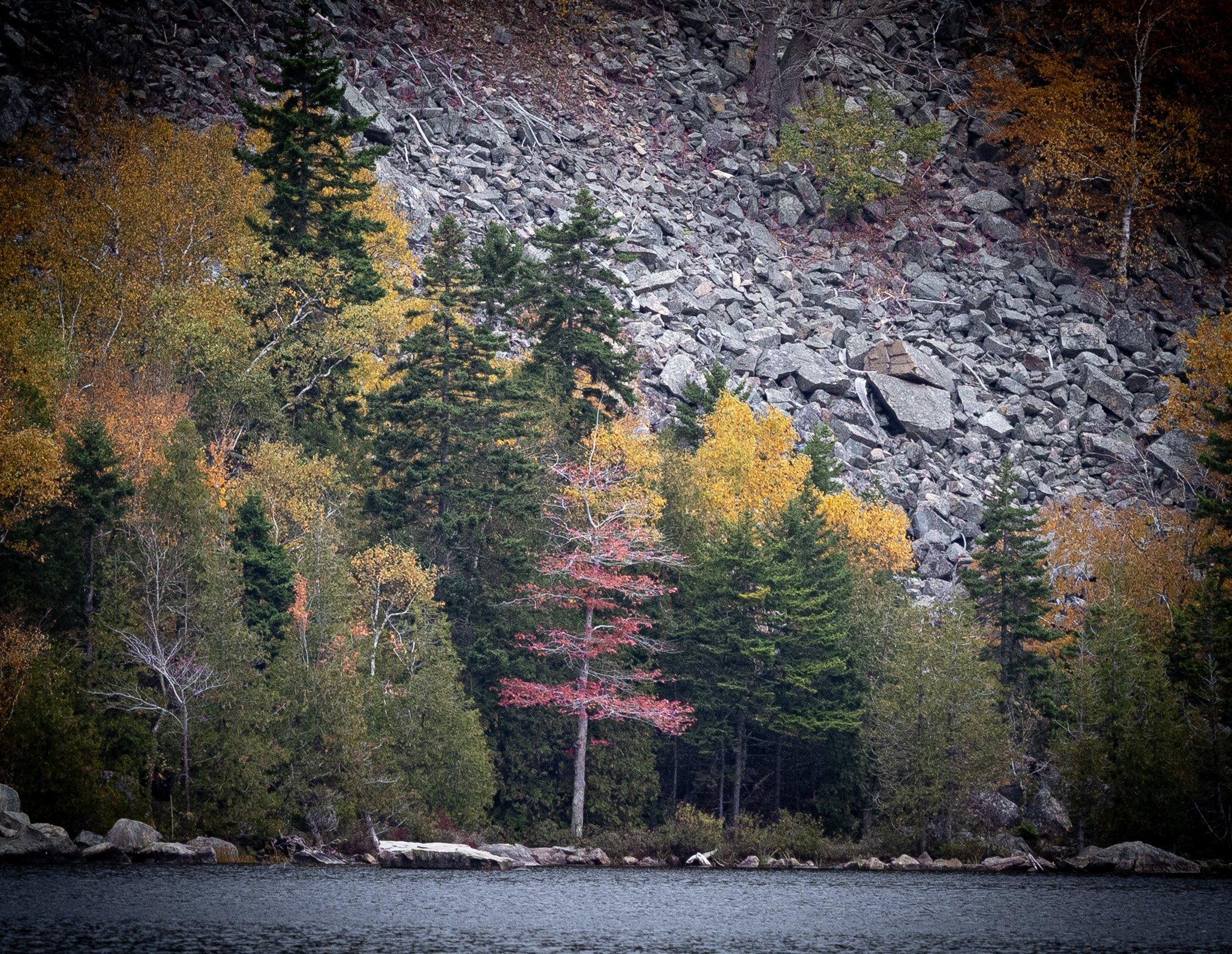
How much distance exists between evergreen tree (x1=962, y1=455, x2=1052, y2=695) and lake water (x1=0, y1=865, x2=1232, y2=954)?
1697 centimetres

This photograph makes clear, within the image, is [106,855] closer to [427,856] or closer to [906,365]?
[427,856]

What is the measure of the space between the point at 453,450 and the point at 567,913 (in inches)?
1063

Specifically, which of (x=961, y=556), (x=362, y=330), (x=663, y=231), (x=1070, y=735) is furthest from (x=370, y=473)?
(x=663, y=231)

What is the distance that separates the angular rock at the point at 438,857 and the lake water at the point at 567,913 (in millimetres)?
1235

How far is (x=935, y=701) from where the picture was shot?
51.4 m

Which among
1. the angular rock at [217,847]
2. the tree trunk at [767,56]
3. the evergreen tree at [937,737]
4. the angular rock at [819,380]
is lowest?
the angular rock at [217,847]

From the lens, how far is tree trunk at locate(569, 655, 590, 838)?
5062 cm

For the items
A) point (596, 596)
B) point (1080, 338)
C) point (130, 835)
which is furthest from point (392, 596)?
point (1080, 338)

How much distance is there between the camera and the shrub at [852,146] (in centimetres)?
11225

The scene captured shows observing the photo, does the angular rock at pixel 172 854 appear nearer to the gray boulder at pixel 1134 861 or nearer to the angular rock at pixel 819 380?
the gray boulder at pixel 1134 861

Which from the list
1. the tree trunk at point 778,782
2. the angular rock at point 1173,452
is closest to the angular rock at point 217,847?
the tree trunk at point 778,782

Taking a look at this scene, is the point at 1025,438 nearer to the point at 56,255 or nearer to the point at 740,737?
the point at 740,737

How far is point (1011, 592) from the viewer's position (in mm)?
59781

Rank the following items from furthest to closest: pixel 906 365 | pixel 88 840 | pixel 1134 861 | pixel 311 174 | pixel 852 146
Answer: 1. pixel 852 146
2. pixel 906 365
3. pixel 311 174
4. pixel 1134 861
5. pixel 88 840
